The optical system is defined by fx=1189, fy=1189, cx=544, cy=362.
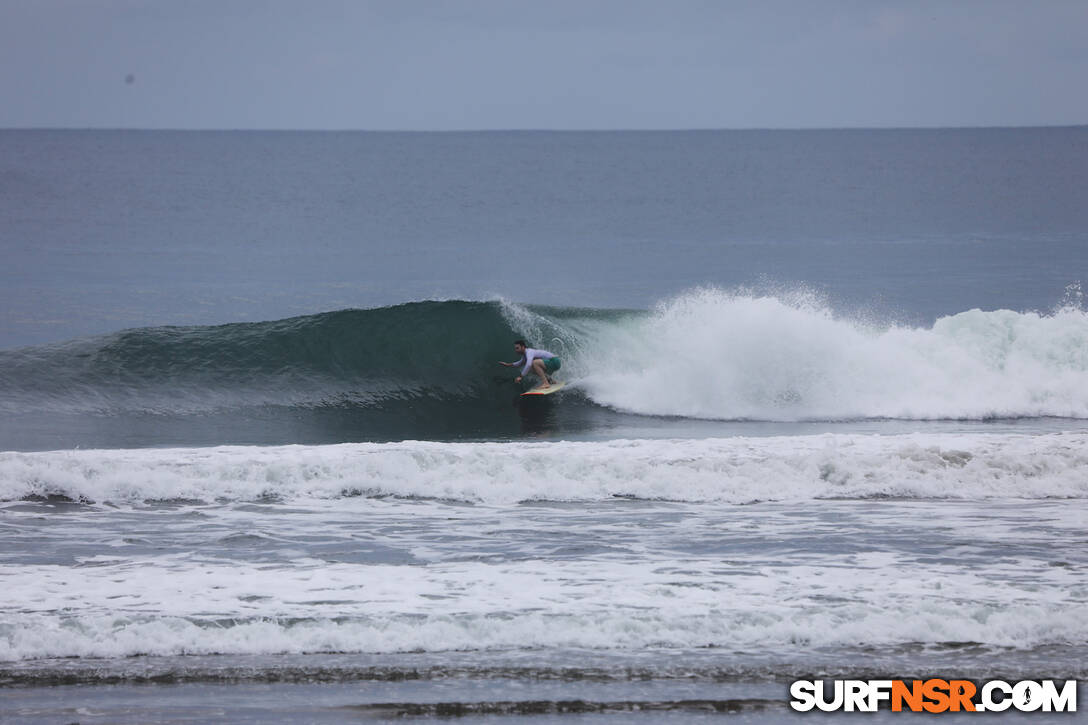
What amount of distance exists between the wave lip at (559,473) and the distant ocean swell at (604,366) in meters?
4.10

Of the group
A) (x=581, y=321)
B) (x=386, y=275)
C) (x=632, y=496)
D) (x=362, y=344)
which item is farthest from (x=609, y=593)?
(x=386, y=275)

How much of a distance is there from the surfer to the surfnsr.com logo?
12.0m

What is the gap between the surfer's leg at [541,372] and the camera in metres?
19.1

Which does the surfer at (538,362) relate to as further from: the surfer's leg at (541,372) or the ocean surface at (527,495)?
the ocean surface at (527,495)

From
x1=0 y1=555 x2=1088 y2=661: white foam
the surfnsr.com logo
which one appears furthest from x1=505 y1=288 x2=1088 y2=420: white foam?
the surfnsr.com logo

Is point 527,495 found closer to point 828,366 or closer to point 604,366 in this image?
point 828,366

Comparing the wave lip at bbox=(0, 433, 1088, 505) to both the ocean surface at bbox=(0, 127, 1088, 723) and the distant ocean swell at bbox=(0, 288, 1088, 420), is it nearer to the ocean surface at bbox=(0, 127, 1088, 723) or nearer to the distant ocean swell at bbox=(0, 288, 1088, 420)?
the ocean surface at bbox=(0, 127, 1088, 723)

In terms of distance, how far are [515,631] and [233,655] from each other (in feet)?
6.10

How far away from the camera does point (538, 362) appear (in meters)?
19.3

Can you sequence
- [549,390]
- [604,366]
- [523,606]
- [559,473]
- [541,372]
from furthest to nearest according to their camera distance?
[604,366]
[541,372]
[549,390]
[559,473]
[523,606]

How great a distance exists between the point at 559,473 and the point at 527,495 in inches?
26.8

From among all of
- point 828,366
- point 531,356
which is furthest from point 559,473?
point 828,366

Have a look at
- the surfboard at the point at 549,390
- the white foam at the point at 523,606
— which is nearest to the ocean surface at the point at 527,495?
the white foam at the point at 523,606

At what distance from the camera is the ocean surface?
757 centimetres
